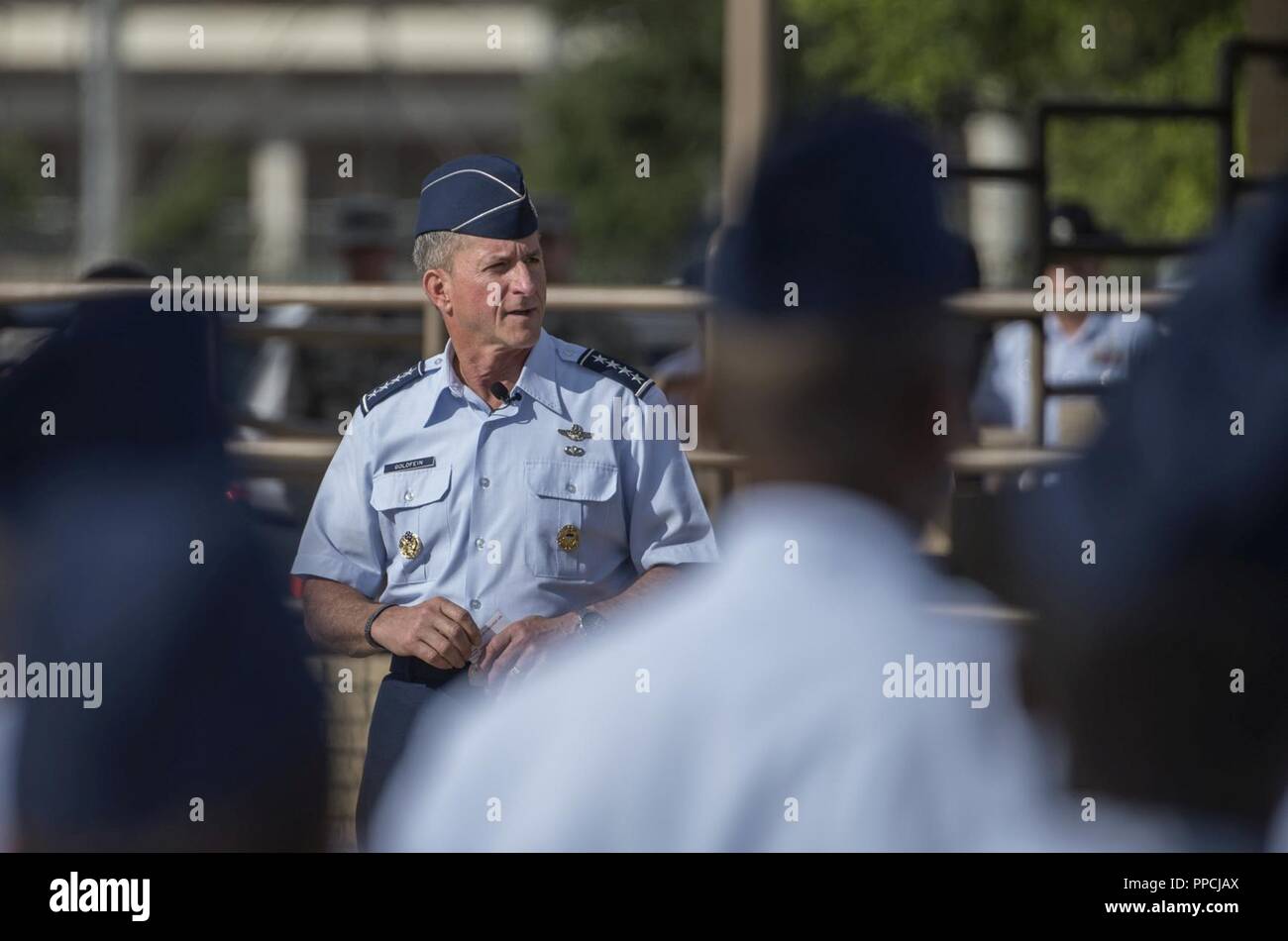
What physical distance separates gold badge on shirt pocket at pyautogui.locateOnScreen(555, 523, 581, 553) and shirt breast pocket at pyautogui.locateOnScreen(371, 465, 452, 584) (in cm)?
16

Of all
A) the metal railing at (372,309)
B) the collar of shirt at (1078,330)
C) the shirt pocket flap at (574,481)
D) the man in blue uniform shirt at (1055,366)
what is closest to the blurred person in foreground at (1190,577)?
the metal railing at (372,309)

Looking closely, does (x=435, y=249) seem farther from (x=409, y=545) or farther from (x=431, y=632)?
(x=431, y=632)

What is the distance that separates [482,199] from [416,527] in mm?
466

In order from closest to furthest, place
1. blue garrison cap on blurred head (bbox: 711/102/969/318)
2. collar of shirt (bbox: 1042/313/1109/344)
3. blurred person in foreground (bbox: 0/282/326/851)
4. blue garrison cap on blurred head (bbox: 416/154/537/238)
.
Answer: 1. blue garrison cap on blurred head (bbox: 711/102/969/318)
2. blurred person in foreground (bbox: 0/282/326/851)
3. blue garrison cap on blurred head (bbox: 416/154/537/238)
4. collar of shirt (bbox: 1042/313/1109/344)

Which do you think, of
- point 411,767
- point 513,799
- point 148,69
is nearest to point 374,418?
point 411,767

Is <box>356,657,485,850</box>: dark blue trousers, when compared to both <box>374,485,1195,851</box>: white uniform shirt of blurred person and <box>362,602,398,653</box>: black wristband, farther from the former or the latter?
<box>374,485,1195,851</box>: white uniform shirt of blurred person

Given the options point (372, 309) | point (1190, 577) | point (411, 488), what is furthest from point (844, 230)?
point (372, 309)

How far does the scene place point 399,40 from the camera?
24.1 m

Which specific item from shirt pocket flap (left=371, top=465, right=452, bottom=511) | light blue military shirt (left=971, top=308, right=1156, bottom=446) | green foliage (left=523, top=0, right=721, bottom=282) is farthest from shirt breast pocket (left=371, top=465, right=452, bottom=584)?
green foliage (left=523, top=0, right=721, bottom=282)

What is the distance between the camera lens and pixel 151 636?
2.38 meters

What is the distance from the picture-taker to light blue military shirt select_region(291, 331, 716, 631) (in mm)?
2686

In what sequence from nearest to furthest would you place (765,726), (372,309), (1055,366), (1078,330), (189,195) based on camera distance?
(765,726) → (372,309) → (1078,330) → (1055,366) → (189,195)

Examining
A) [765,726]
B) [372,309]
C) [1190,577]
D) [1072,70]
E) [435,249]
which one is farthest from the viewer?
[1072,70]

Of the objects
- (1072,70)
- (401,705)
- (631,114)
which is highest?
(631,114)
